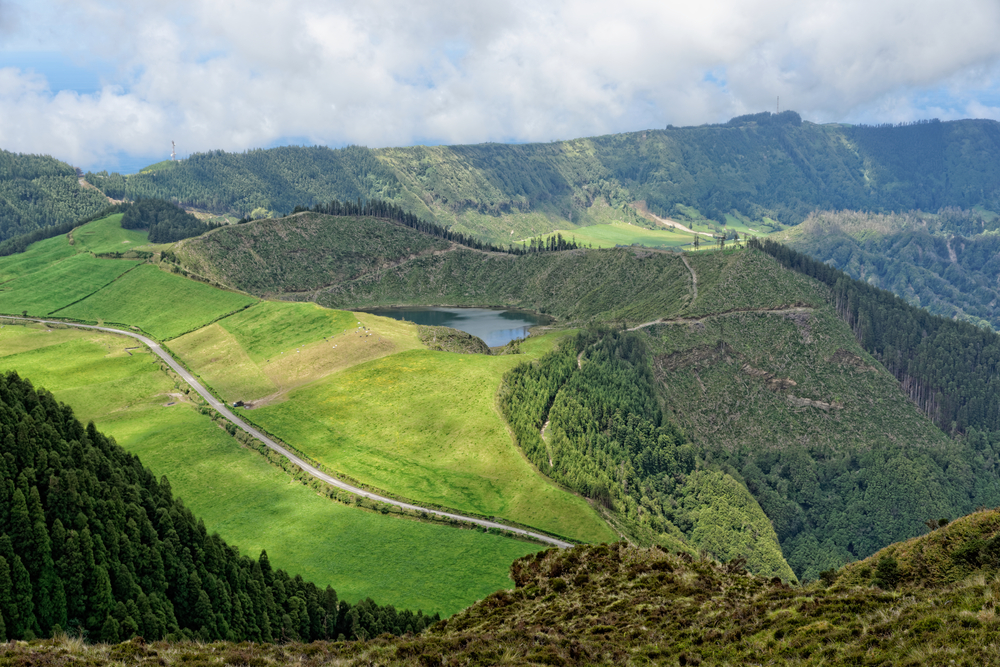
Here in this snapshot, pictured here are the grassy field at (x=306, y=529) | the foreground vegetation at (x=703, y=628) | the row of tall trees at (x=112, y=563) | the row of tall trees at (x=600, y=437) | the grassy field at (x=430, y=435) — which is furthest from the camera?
the row of tall trees at (x=600, y=437)

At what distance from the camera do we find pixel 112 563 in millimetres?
64125

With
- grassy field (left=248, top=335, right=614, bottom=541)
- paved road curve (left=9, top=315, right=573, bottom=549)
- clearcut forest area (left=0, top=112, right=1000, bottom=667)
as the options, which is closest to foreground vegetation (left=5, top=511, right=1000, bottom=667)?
clearcut forest area (left=0, top=112, right=1000, bottom=667)

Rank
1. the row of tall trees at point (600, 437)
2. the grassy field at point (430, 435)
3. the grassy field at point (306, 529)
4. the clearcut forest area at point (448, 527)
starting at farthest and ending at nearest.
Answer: the row of tall trees at point (600, 437)
the grassy field at point (430, 435)
the grassy field at point (306, 529)
the clearcut forest area at point (448, 527)

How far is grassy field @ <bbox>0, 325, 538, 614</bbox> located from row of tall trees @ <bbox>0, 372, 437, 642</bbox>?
89.5ft

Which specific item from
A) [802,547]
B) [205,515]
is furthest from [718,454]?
[205,515]

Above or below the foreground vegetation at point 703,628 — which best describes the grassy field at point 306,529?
below

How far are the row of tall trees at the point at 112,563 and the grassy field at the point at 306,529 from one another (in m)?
27.3

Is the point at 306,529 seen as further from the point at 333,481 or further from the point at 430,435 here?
the point at 430,435

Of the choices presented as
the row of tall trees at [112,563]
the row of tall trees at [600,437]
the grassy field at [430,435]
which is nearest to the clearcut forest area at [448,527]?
the row of tall trees at [112,563]

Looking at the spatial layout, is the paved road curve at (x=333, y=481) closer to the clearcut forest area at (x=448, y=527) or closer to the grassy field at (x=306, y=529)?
the clearcut forest area at (x=448, y=527)

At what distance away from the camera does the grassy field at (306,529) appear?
106625mm

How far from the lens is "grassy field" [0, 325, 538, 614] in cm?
10662

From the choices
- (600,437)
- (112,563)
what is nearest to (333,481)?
(600,437)

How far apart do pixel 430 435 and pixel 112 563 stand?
94455 millimetres
